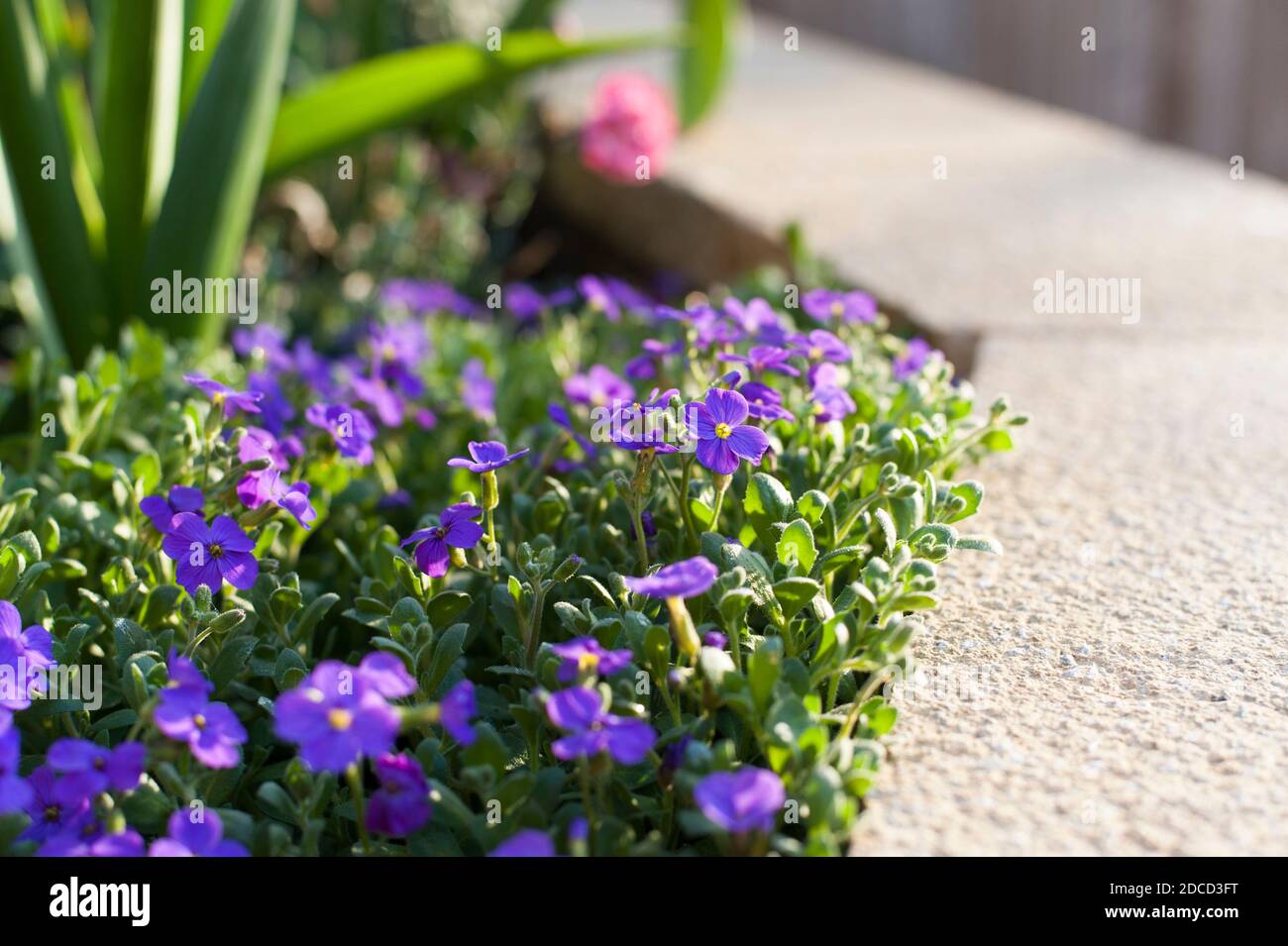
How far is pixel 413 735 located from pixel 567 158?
2022 mm

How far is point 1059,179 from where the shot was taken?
2.26 meters

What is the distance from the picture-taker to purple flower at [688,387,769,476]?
861 mm


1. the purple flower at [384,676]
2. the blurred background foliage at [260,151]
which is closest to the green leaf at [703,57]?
the blurred background foliage at [260,151]

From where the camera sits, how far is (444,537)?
89 cm

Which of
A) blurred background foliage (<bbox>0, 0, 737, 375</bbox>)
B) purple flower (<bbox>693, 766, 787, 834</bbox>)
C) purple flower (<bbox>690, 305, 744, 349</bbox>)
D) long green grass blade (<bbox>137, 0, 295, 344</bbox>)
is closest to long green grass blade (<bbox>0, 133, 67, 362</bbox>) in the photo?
blurred background foliage (<bbox>0, 0, 737, 375</bbox>)

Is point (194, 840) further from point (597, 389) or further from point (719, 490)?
point (597, 389)

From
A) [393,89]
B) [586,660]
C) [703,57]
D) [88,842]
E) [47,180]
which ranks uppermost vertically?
[703,57]

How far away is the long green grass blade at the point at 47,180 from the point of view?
4.69ft

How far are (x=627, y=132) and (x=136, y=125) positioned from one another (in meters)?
1.09

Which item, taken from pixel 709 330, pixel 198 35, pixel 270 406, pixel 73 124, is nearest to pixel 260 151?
pixel 198 35

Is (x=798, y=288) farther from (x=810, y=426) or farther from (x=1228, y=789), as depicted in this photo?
(x=1228, y=789)

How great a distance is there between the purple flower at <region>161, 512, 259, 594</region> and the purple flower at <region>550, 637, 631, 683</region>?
0.28 m

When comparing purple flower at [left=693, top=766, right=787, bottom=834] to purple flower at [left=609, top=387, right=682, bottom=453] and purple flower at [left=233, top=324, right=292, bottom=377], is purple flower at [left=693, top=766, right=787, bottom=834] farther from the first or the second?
purple flower at [left=233, top=324, right=292, bottom=377]
